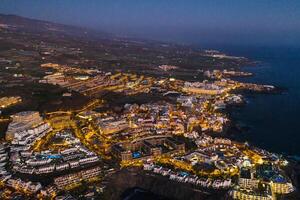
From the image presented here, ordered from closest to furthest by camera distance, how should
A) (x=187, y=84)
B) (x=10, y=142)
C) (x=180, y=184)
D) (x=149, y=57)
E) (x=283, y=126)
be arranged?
(x=180, y=184), (x=10, y=142), (x=283, y=126), (x=187, y=84), (x=149, y=57)

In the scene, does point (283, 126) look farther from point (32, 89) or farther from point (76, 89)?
point (32, 89)

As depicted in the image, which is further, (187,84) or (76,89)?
(187,84)

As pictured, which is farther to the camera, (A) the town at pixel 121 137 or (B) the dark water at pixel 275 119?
(B) the dark water at pixel 275 119

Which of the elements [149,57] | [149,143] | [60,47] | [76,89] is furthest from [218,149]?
[60,47]

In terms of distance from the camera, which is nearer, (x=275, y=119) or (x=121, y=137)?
(x=121, y=137)

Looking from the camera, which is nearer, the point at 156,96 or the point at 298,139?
the point at 298,139

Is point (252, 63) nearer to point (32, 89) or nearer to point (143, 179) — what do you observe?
point (32, 89)

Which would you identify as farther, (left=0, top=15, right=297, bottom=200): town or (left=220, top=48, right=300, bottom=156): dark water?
(left=220, top=48, right=300, bottom=156): dark water

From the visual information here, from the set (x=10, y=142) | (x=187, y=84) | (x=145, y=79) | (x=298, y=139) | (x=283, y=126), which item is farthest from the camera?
(x=145, y=79)

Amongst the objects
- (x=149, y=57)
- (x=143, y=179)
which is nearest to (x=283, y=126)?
(x=143, y=179)
